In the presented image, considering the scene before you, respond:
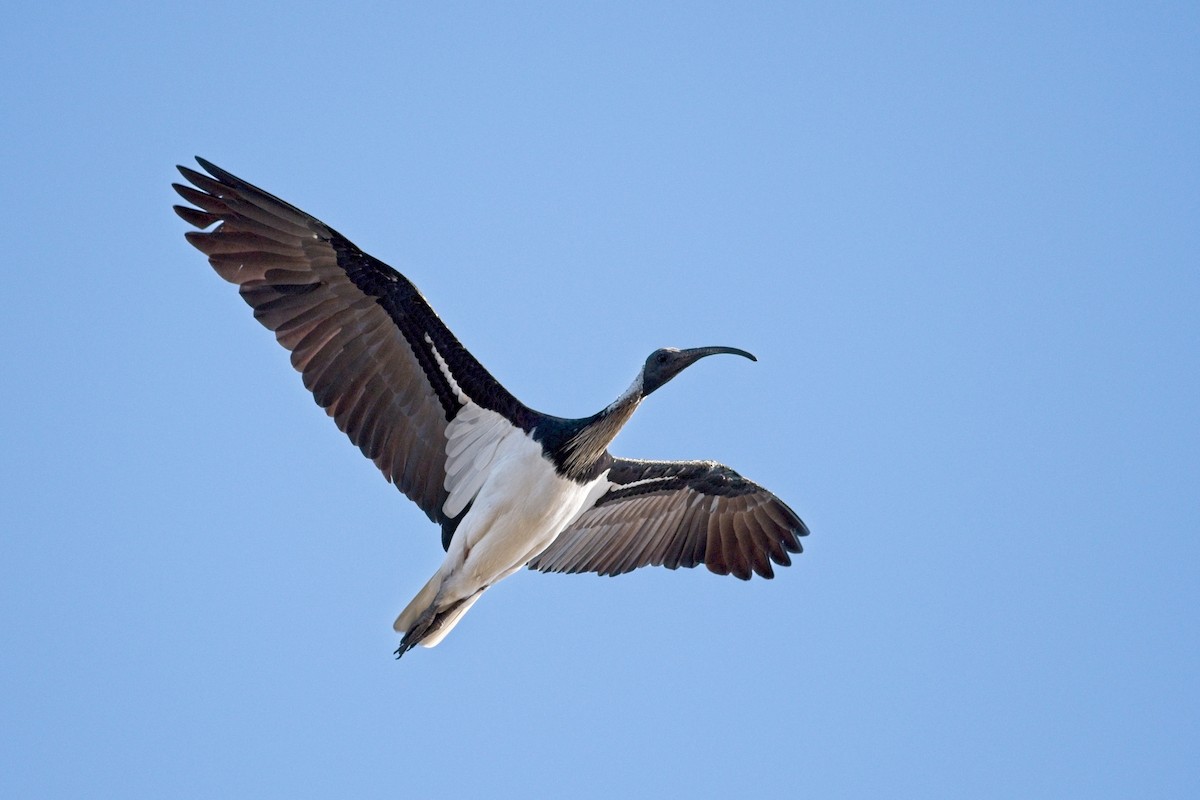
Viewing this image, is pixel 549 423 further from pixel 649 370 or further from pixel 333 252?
pixel 333 252

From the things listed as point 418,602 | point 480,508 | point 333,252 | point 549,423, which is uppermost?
point 333,252

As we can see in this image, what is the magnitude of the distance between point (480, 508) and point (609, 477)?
7.51ft

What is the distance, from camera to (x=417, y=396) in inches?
615

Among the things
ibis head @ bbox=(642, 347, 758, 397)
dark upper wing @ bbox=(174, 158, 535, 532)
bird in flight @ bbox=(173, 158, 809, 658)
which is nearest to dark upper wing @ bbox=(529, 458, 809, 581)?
bird in flight @ bbox=(173, 158, 809, 658)

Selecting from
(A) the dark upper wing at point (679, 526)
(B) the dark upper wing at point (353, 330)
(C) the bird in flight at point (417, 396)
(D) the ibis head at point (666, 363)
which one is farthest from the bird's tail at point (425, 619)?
(D) the ibis head at point (666, 363)

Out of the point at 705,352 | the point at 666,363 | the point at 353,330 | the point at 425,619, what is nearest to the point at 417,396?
the point at 353,330

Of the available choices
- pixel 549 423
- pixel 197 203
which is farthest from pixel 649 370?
pixel 197 203

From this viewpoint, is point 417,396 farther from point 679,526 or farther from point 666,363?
point 679,526

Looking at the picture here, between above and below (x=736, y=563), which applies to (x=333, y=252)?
above

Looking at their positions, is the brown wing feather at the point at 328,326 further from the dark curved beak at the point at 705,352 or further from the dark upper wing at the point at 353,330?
the dark curved beak at the point at 705,352

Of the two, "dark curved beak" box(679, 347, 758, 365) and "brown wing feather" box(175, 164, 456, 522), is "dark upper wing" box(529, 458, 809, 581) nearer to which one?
"dark curved beak" box(679, 347, 758, 365)

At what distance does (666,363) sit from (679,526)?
2873 mm

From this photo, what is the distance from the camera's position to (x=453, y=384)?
15.6 meters

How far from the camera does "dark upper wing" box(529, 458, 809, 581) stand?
17375 mm
